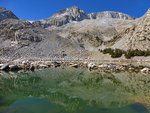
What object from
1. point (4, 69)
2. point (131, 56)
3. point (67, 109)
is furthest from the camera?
point (131, 56)

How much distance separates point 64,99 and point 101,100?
2.45 meters

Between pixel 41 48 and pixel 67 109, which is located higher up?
pixel 41 48

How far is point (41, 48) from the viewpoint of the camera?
4994 centimetres

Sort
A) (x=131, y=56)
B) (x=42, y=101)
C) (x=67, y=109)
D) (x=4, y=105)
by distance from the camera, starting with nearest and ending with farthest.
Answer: (x=67, y=109) → (x=4, y=105) → (x=42, y=101) → (x=131, y=56)

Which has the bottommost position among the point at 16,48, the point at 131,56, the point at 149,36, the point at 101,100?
the point at 101,100

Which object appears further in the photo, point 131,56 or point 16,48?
point 16,48

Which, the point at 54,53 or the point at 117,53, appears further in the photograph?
the point at 54,53

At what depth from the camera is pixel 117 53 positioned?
42.6 m

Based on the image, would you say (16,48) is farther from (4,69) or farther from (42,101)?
(42,101)

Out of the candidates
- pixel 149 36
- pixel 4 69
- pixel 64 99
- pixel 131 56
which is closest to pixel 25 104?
pixel 64 99

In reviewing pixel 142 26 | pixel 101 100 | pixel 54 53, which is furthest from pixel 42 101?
pixel 142 26

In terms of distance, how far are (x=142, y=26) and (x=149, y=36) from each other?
22.5 feet

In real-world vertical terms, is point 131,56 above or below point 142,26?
below

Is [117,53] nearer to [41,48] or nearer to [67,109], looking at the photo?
[41,48]
